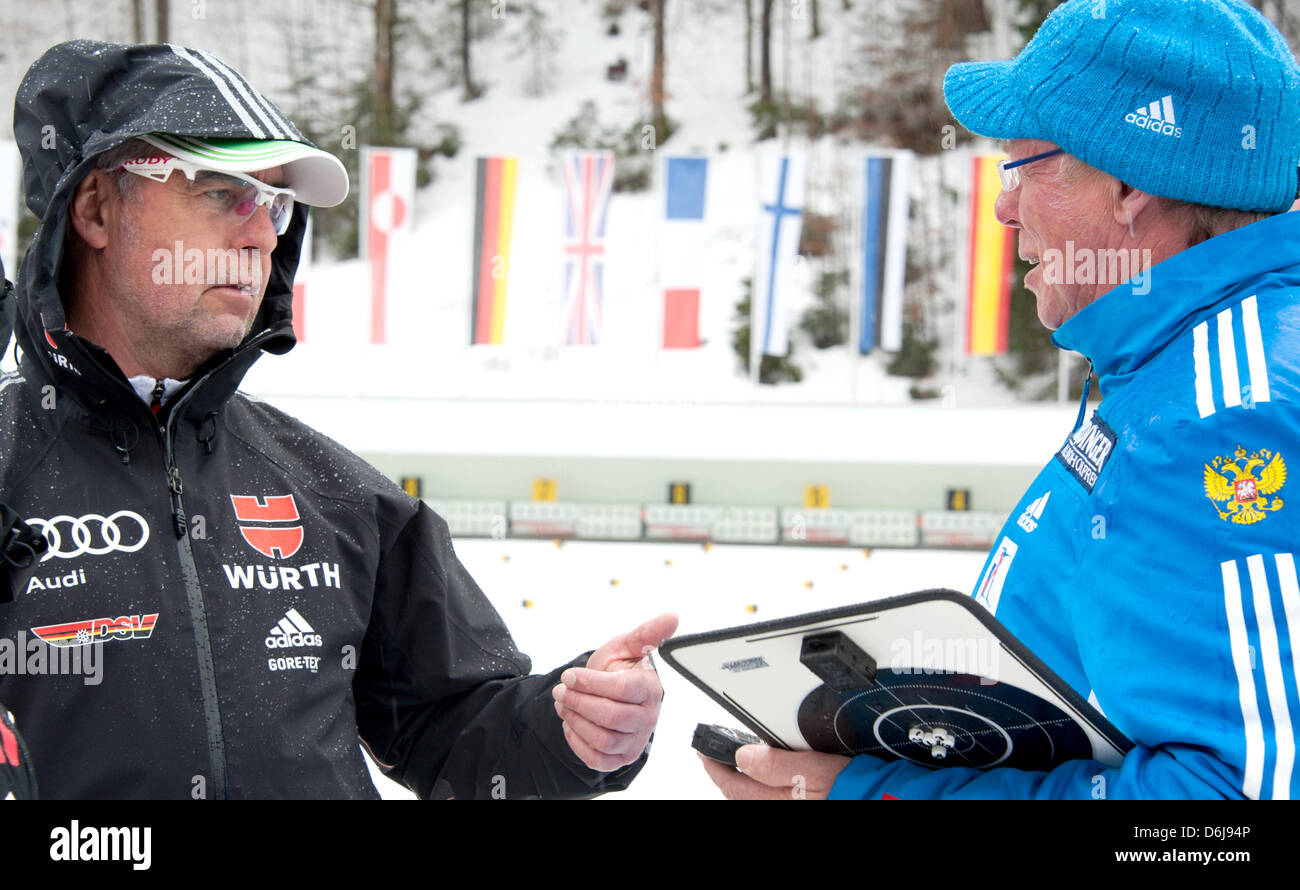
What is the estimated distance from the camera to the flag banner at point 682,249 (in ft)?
37.2

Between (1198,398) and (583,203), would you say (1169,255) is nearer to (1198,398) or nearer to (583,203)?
(1198,398)

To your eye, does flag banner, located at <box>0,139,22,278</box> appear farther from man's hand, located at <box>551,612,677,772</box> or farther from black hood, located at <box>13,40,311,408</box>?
man's hand, located at <box>551,612,677,772</box>

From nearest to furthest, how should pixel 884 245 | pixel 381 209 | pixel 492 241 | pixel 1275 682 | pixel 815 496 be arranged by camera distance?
pixel 1275 682
pixel 815 496
pixel 492 241
pixel 884 245
pixel 381 209

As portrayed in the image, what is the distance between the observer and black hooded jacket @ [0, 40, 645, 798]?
1604 mm

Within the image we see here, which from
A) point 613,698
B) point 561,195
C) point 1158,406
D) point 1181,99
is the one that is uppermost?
point 561,195

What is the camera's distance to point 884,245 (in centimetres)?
1160

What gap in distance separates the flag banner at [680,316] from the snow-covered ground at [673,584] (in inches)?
99.9

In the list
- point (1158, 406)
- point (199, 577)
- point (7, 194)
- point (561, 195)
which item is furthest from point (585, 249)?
point (1158, 406)

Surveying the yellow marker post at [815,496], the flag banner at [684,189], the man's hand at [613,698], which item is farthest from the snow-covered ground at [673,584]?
the flag banner at [684,189]

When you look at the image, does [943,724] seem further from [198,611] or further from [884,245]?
[884,245]

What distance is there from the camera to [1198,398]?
1.25 meters

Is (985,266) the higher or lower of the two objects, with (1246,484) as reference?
higher

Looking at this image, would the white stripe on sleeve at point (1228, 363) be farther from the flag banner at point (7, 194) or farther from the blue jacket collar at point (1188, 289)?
the flag banner at point (7, 194)

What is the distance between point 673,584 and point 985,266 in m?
5.36
